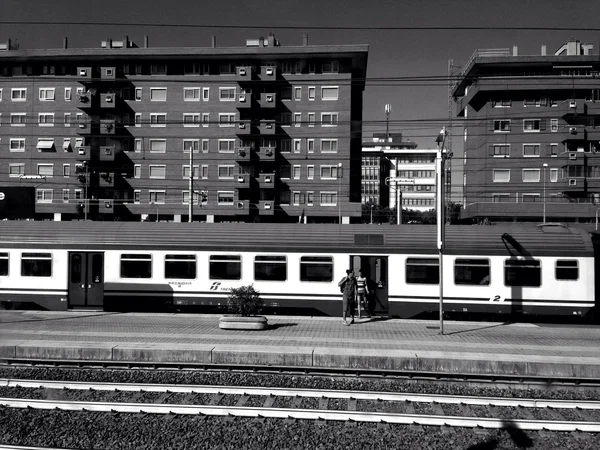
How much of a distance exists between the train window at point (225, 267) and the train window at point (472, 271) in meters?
7.80

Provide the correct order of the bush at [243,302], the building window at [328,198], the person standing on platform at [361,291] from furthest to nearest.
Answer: the building window at [328,198], the person standing on platform at [361,291], the bush at [243,302]

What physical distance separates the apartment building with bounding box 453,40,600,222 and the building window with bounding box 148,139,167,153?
29741 millimetres

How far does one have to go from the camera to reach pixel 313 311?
21359mm

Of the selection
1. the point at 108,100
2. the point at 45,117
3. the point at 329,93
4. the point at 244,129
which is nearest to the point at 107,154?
the point at 108,100

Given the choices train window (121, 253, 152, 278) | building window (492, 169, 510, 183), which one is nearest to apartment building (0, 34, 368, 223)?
building window (492, 169, 510, 183)

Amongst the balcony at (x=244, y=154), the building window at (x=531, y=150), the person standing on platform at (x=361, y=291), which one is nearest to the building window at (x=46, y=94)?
the balcony at (x=244, y=154)

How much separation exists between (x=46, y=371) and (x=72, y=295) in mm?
9274

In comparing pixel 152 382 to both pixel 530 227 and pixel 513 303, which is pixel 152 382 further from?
pixel 530 227

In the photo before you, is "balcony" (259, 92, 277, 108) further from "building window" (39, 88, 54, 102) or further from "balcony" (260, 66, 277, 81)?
"building window" (39, 88, 54, 102)

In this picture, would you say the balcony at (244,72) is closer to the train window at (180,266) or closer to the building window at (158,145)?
the building window at (158,145)

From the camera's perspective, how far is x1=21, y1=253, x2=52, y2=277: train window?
70.2 feet

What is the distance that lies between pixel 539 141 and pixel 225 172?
3304 cm

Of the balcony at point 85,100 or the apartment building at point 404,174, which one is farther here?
the apartment building at point 404,174

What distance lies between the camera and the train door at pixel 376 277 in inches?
796
